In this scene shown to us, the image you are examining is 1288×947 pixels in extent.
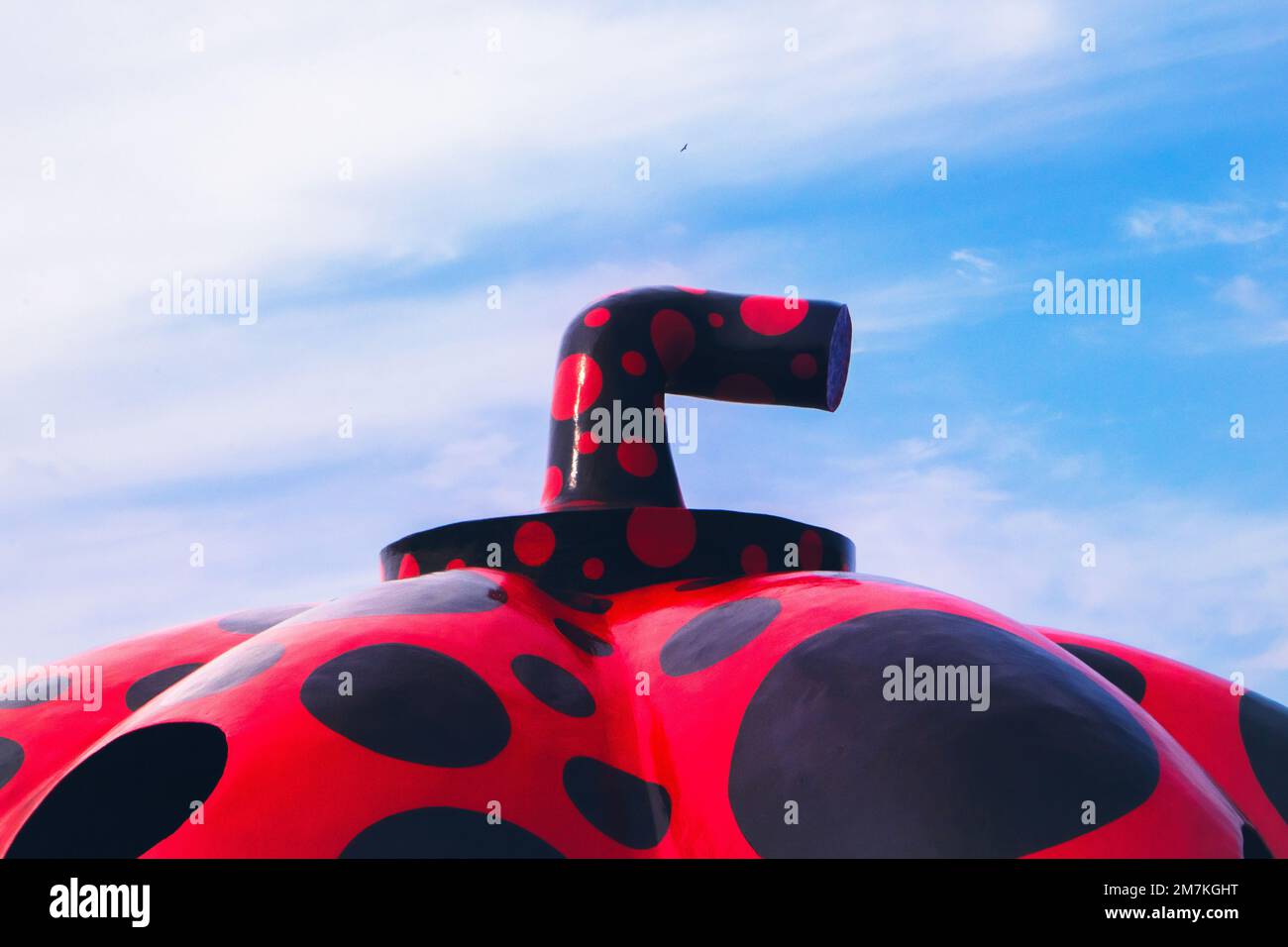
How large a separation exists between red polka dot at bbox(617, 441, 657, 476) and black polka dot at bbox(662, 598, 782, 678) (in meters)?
1.92

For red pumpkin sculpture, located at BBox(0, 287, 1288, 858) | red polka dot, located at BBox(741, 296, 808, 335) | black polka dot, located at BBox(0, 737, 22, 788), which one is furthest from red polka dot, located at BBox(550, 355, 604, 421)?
black polka dot, located at BBox(0, 737, 22, 788)

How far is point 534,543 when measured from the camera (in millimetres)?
6797

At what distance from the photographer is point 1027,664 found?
16.2ft

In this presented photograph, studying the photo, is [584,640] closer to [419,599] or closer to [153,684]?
[419,599]

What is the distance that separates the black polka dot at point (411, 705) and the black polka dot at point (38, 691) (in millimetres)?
2264

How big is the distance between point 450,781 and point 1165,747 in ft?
8.42

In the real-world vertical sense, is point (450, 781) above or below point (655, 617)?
below

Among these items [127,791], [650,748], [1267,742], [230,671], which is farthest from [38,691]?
[1267,742]

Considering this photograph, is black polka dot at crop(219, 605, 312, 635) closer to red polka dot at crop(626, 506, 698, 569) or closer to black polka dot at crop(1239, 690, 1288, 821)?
red polka dot at crop(626, 506, 698, 569)

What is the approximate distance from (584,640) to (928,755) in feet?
6.76

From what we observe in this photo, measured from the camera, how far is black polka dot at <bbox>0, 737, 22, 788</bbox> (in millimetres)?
5885

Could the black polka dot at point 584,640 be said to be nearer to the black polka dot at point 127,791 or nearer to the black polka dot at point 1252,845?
the black polka dot at point 127,791
